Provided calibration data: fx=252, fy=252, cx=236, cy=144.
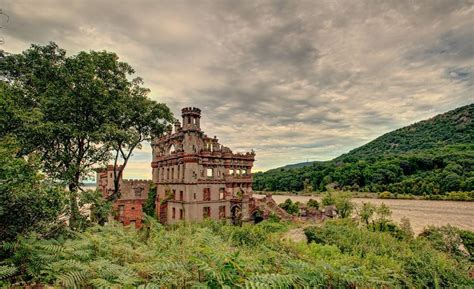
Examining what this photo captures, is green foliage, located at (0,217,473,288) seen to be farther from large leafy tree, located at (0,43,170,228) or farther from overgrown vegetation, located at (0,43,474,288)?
large leafy tree, located at (0,43,170,228)

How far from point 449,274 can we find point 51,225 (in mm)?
13067

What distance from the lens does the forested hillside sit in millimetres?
57406

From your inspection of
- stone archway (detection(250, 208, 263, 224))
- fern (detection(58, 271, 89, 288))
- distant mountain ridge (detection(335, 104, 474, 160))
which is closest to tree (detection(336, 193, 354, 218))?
stone archway (detection(250, 208, 263, 224))

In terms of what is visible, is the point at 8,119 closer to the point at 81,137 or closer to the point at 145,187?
the point at 81,137

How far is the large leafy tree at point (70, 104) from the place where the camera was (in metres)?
14.1

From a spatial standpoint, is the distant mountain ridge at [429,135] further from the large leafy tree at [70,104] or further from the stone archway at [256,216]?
the large leafy tree at [70,104]

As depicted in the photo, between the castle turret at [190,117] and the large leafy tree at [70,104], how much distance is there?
11.1m

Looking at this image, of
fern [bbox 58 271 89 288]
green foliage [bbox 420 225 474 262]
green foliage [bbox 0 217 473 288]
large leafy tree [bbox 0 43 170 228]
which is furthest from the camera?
green foliage [bbox 420 225 474 262]

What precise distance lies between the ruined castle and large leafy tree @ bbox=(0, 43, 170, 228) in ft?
37.5

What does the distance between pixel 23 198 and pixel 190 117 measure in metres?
21.2

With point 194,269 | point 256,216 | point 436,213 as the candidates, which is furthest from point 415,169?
point 194,269

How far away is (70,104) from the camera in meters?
14.6

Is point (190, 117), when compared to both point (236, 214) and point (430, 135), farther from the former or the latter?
point (430, 135)

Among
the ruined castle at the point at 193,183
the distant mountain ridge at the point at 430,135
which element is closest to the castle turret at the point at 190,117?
the ruined castle at the point at 193,183
